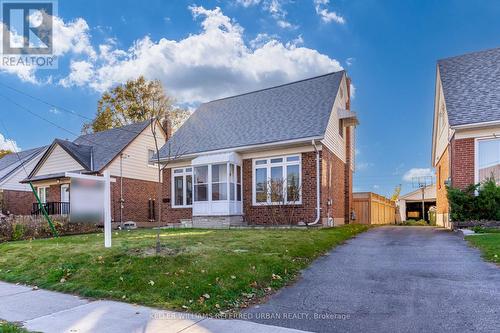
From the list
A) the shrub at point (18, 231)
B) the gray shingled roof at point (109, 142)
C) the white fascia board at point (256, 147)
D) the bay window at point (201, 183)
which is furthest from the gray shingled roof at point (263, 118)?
the shrub at point (18, 231)

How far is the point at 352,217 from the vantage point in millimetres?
18875

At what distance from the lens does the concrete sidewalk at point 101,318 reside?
13.4 ft

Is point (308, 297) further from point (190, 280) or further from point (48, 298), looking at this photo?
point (48, 298)

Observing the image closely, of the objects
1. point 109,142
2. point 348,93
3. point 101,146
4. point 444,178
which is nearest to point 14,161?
point 101,146

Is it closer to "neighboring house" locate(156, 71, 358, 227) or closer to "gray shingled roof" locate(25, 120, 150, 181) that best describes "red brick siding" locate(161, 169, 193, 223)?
"neighboring house" locate(156, 71, 358, 227)

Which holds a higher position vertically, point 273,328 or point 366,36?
point 366,36

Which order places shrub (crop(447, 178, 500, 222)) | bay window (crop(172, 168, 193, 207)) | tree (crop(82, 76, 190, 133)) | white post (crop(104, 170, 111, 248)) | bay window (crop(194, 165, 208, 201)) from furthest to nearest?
tree (crop(82, 76, 190, 133)), bay window (crop(172, 168, 193, 207)), bay window (crop(194, 165, 208, 201)), shrub (crop(447, 178, 500, 222)), white post (crop(104, 170, 111, 248))

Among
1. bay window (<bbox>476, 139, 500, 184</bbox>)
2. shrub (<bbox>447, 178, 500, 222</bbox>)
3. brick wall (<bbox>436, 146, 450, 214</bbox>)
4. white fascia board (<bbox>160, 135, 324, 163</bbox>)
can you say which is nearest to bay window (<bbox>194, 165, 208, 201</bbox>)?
white fascia board (<bbox>160, 135, 324, 163</bbox>)

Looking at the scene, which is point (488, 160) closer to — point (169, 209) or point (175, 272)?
point (175, 272)

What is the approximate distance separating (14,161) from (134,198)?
15.2 metres

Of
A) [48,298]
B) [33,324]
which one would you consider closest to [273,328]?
[33,324]

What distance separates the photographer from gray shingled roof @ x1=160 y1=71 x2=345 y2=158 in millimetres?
14969

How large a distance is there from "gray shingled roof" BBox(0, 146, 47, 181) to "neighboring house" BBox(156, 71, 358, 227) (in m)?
16.2

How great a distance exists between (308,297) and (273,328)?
1329mm
